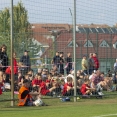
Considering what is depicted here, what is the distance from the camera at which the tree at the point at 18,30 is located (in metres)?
18.5

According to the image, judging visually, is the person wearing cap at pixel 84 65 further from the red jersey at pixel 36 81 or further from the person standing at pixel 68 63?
the red jersey at pixel 36 81

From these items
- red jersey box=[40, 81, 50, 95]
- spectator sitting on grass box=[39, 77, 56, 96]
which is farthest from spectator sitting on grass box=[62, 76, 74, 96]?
red jersey box=[40, 81, 50, 95]

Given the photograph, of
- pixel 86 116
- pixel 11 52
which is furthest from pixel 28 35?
pixel 86 116

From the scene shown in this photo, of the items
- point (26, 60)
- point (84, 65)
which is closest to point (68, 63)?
point (84, 65)

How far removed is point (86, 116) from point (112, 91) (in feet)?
35.2

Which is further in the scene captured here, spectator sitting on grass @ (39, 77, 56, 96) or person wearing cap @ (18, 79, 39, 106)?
spectator sitting on grass @ (39, 77, 56, 96)

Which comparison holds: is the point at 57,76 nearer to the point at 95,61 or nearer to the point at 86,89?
the point at 86,89

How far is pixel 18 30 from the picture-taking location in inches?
766

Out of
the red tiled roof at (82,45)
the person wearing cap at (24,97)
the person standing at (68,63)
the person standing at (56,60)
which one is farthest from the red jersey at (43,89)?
the red tiled roof at (82,45)

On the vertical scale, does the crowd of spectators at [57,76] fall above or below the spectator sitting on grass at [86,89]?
above

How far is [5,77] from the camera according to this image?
18.7 meters

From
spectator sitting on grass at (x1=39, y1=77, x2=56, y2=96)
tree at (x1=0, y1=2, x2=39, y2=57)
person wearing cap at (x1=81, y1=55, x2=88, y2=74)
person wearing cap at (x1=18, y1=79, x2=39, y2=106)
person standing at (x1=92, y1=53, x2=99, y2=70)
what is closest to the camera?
person wearing cap at (x1=18, y1=79, x2=39, y2=106)

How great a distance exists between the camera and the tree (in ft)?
60.6

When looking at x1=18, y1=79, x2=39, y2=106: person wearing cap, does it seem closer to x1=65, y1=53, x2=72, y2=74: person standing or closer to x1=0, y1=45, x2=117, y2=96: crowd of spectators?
x1=0, y1=45, x2=117, y2=96: crowd of spectators
